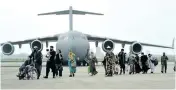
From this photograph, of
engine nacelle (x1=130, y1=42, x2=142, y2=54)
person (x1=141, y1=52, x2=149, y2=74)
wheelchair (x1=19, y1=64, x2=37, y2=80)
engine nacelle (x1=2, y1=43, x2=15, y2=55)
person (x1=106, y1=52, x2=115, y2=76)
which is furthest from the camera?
engine nacelle (x1=2, y1=43, x2=15, y2=55)

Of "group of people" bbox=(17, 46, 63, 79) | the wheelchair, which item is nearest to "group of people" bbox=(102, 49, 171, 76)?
"group of people" bbox=(17, 46, 63, 79)

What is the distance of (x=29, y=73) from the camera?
52.5ft

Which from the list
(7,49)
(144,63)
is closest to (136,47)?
(7,49)

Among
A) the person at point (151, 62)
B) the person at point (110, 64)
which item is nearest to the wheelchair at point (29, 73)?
the person at point (110, 64)

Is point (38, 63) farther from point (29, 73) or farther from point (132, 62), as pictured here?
point (132, 62)

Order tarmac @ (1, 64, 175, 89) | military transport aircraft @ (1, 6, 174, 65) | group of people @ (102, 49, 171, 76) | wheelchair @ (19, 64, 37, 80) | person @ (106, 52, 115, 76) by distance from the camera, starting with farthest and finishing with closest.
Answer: military transport aircraft @ (1, 6, 174, 65)
group of people @ (102, 49, 171, 76)
person @ (106, 52, 115, 76)
wheelchair @ (19, 64, 37, 80)
tarmac @ (1, 64, 175, 89)

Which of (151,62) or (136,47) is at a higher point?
(136,47)

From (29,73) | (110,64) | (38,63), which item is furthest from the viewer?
(110,64)

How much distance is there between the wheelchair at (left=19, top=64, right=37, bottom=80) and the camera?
51.9 ft

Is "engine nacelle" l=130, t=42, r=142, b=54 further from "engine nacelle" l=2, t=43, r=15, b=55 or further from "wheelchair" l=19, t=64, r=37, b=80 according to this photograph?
"wheelchair" l=19, t=64, r=37, b=80

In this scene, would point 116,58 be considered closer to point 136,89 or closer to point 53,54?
point 53,54

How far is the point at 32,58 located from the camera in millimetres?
16531

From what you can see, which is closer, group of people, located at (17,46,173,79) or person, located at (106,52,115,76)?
group of people, located at (17,46,173,79)

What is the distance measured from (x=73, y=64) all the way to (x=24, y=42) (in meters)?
17.6
